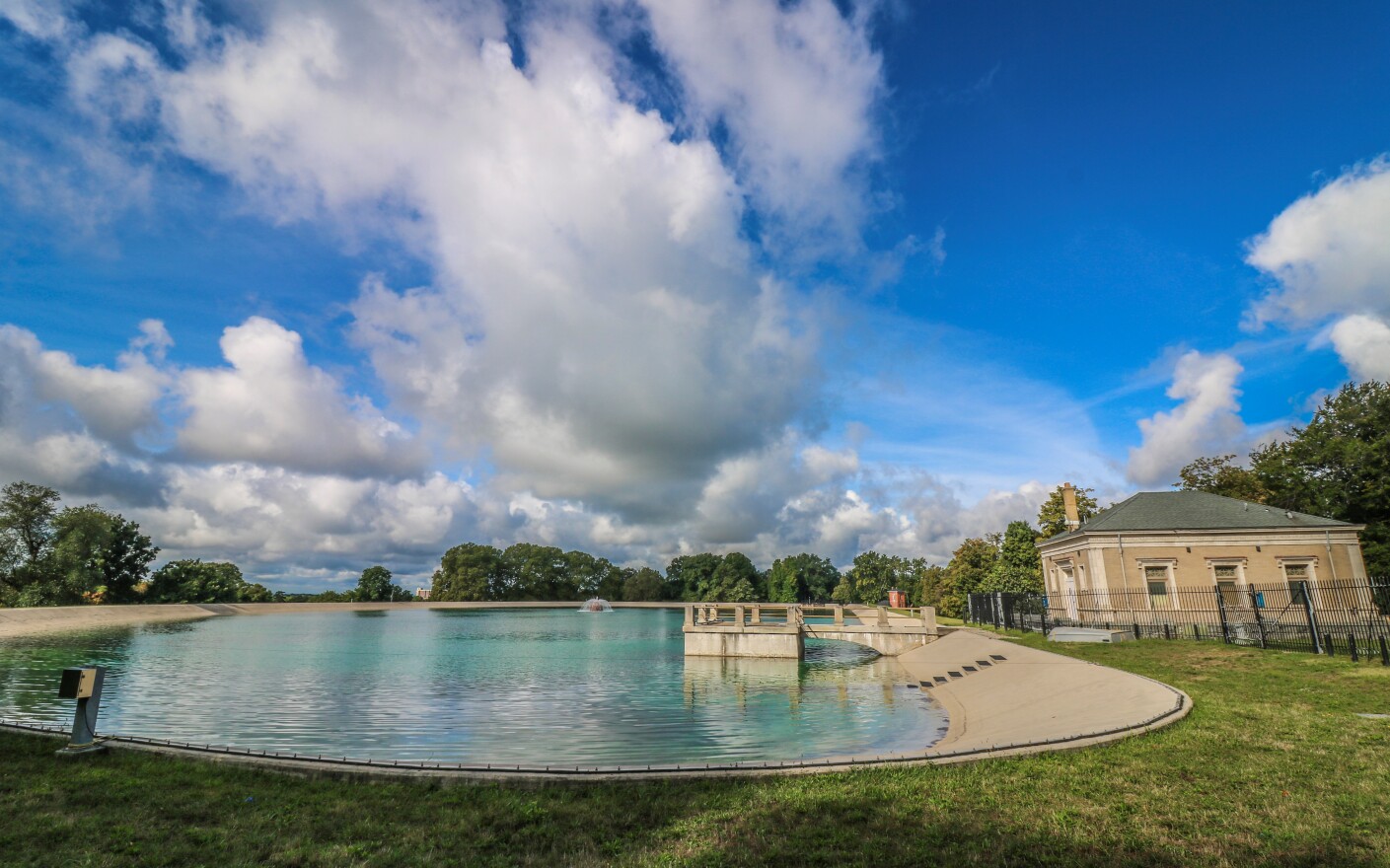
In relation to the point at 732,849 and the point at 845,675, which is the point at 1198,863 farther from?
the point at 845,675

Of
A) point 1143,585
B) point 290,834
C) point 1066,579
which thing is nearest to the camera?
point 290,834

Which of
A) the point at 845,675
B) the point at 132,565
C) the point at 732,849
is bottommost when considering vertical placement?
the point at 845,675

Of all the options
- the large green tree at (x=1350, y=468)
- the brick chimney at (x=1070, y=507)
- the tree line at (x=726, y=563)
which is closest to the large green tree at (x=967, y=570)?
the tree line at (x=726, y=563)

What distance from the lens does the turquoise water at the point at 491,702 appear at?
50.9 ft

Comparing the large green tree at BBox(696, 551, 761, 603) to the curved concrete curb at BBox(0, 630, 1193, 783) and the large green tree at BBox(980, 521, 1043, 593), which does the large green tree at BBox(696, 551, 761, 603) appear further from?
the curved concrete curb at BBox(0, 630, 1193, 783)

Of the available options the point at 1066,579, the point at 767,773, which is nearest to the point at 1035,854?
the point at 767,773

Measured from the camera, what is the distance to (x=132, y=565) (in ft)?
292

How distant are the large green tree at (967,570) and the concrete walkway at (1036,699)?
129ft

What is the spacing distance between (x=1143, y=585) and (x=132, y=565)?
115 m

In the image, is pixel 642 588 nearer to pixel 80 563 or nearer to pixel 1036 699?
pixel 80 563

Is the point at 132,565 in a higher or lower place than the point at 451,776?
higher

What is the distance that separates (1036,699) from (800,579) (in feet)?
489

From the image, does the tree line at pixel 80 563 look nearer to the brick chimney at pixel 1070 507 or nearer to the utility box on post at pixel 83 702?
the utility box on post at pixel 83 702

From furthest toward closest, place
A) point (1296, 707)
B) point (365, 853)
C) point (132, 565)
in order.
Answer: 1. point (132, 565)
2. point (1296, 707)
3. point (365, 853)
